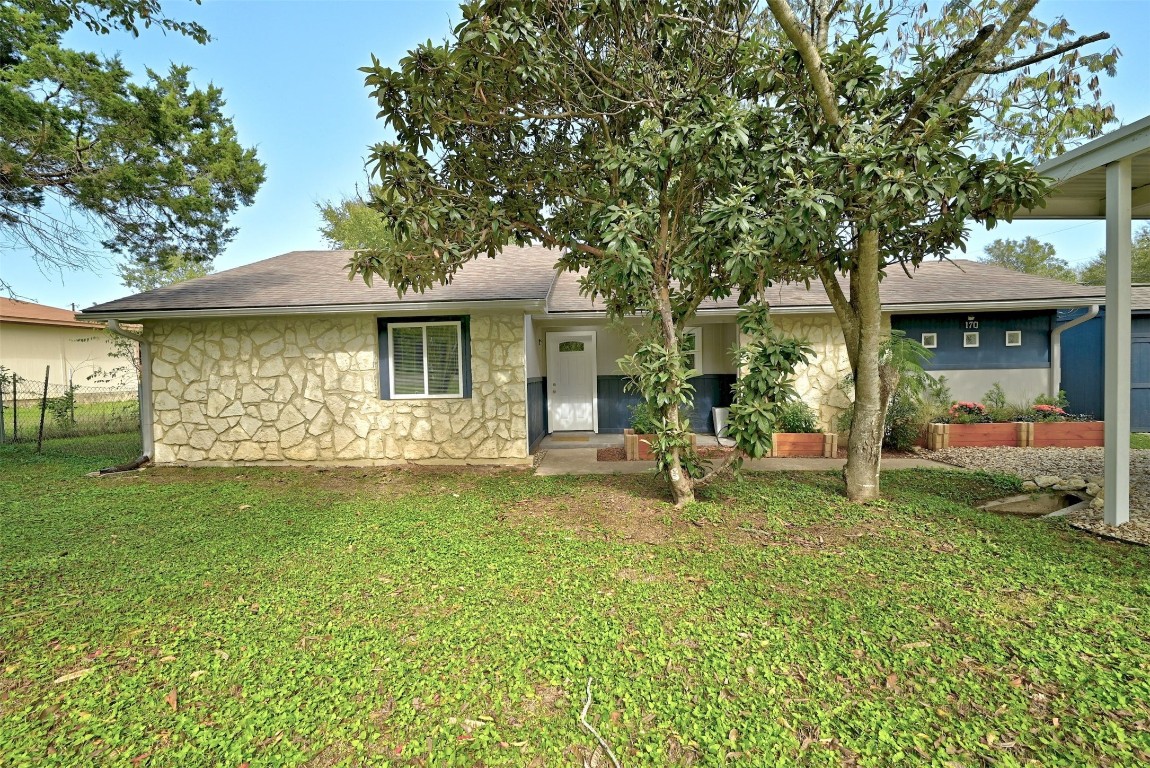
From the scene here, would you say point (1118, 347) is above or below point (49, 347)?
below

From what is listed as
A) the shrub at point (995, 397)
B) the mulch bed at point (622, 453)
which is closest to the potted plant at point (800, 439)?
the mulch bed at point (622, 453)

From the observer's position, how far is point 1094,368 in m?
9.67

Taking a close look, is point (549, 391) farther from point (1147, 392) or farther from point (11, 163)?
point (1147, 392)

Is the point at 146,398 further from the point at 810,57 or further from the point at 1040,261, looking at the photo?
the point at 1040,261

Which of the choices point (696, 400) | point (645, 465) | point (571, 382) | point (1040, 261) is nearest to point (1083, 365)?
point (696, 400)

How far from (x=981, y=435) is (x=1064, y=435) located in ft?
4.20

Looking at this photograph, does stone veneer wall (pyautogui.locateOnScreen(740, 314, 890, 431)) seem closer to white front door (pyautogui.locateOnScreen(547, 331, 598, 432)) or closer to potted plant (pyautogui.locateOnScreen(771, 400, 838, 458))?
potted plant (pyautogui.locateOnScreen(771, 400, 838, 458))

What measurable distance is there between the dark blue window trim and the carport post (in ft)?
23.4

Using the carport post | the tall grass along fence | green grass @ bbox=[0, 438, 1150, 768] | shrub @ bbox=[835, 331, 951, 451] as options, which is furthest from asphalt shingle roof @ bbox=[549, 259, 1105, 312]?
the tall grass along fence

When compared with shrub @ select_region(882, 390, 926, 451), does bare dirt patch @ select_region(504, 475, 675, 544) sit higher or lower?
lower

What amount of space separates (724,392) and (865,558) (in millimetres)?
6265

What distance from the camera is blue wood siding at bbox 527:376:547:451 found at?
8.41 meters

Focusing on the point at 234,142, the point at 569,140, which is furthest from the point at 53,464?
the point at 569,140

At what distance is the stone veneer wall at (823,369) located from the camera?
28.8ft
